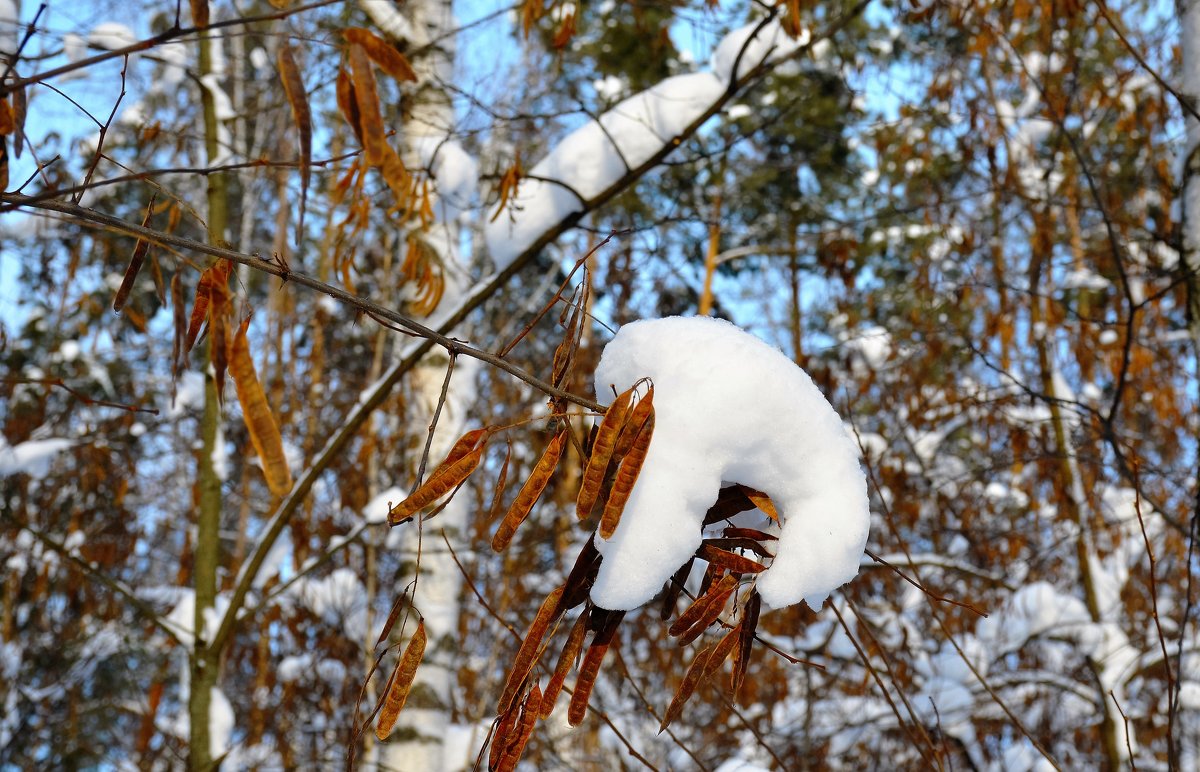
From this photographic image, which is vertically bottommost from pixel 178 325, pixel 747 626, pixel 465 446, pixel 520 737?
pixel 520 737

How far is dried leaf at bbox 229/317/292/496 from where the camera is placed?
0.89 meters

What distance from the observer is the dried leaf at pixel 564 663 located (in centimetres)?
75

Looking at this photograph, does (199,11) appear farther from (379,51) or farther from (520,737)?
(520,737)

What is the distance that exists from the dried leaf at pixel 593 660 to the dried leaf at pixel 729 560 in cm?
10

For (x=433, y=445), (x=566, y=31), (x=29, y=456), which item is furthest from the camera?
(x=29, y=456)

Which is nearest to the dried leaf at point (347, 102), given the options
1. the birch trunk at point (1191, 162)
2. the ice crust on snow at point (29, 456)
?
the birch trunk at point (1191, 162)

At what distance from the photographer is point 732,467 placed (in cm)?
87

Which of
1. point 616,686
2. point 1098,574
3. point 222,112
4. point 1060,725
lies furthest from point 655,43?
point 1060,725

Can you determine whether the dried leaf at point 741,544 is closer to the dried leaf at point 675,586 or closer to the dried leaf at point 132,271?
the dried leaf at point 675,586

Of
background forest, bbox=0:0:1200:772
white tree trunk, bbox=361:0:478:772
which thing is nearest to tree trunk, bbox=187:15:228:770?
background forest, bbox=0:0:1200:772

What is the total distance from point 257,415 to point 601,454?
0.38 metres

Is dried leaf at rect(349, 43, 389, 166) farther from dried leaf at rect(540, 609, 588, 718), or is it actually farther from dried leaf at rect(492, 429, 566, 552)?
dried leaf at rect(540, 609, 588, 718)

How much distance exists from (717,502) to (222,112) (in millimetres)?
2727

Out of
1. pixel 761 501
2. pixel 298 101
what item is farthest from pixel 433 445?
pixel 761 501
